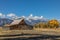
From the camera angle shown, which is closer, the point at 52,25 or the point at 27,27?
the point at 27,27

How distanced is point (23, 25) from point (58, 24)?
21754 mm

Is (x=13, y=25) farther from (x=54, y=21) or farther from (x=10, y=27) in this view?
(x=54, y=21)

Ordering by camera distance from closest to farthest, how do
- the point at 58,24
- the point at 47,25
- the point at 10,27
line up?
1. the point at 10,27
2. the point at 47,25
3. the point at 58,24

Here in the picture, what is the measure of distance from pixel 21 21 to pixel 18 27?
3.35 m

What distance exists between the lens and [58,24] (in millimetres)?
86625

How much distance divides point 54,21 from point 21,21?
22.2 metres

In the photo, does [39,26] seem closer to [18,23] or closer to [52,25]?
[52,25]

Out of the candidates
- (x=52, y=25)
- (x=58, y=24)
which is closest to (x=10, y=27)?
(x=52, y=25)

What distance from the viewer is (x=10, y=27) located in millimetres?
68188

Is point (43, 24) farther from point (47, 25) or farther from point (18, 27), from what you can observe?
point (18, 27)

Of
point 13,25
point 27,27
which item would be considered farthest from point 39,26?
point 13,25

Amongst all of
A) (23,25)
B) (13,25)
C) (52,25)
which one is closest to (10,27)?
(13,25)

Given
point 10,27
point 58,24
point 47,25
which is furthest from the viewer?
point 58,24

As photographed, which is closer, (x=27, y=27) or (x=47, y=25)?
(x=27, y=27)
